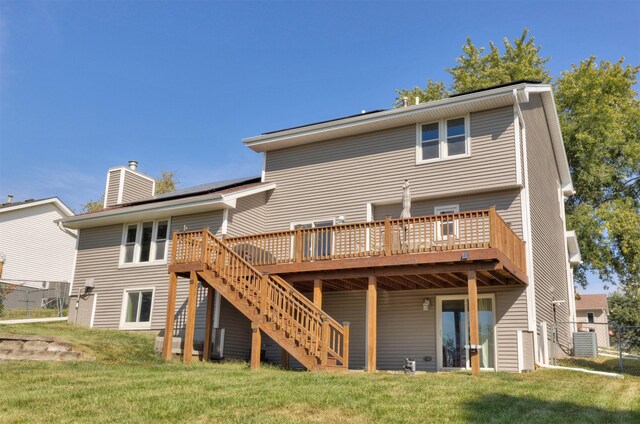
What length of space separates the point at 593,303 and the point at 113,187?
42.7 meters

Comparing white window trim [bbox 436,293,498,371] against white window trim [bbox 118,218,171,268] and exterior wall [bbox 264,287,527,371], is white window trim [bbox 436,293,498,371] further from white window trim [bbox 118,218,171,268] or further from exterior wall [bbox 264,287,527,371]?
white window trim [bbox 118,218,171,268]

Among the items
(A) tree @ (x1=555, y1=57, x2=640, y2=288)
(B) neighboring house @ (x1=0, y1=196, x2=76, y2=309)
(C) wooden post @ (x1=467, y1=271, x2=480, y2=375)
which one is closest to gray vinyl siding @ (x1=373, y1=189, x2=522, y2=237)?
(C) wooden post @ (x1=467, y1=271, x2=480, y2=375)

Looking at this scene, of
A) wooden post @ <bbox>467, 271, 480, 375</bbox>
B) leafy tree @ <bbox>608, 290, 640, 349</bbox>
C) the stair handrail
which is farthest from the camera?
leafy tree @ <bbox>608, 290, 640, 349</bbox>

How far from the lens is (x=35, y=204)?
34.1 metres

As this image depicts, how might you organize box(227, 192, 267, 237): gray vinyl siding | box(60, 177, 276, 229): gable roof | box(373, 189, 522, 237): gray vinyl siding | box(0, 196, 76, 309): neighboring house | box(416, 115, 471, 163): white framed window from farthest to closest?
box(0, 196, 76, 309): neighboring house
box(227, 192, 267, 237): gray vinyl siding
box(60, 177, 276, 229): gable roof
box(416, 115, 471, 163): white framed window
box(373, 189, 522, 237): gray vinyl siding

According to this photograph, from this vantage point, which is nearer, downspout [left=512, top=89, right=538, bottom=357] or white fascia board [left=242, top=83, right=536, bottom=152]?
downspout [left=512, top=89, right=538, bottom=357]

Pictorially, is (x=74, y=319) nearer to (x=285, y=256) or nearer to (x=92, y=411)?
(x=285, y=256)

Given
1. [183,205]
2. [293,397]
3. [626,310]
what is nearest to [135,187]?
[183,205]

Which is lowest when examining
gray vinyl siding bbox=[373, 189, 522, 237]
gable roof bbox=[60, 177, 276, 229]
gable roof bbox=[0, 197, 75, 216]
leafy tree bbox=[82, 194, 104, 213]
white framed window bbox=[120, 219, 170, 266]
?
white framed window bbox=[120, 219, 170, 266]

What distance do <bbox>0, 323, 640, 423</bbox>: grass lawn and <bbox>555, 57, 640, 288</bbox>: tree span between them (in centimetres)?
1715

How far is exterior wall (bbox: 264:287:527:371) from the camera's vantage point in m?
14.8

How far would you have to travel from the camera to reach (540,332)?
16031 millimetres

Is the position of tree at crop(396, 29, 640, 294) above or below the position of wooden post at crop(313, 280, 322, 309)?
above

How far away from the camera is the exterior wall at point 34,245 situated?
1282 inches
